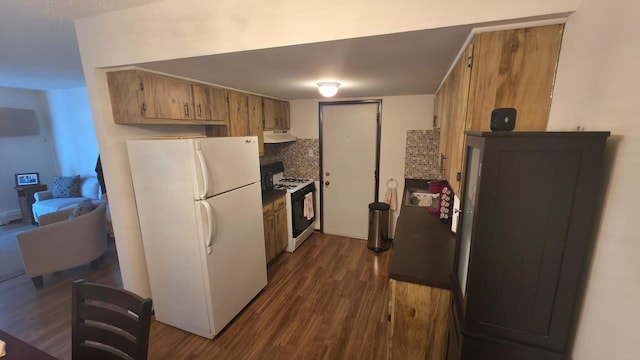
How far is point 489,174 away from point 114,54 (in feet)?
8.03

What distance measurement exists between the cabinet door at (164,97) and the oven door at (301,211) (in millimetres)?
1786

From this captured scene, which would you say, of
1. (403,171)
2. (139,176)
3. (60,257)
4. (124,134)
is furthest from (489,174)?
(60,257)

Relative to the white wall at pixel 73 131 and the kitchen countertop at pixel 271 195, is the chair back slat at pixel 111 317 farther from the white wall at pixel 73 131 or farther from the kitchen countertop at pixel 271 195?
the white wall at pixel 73 131

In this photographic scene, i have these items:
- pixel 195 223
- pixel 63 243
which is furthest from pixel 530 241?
pixel 63 243

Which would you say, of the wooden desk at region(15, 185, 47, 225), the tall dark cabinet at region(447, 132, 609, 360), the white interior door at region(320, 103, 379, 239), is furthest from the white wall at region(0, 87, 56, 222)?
the tall dark cabinet at region(447, 132, 609, 360)

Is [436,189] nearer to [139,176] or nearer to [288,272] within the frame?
[288,272]

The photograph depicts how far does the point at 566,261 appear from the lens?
2.96 ft

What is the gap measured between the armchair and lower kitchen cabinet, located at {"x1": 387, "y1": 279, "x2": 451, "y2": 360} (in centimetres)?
368

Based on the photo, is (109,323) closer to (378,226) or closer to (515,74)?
(515,74)

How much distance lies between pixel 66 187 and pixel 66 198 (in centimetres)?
24

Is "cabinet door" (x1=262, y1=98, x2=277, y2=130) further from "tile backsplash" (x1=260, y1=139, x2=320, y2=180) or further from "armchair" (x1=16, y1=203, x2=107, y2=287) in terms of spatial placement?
"armchair" (x1=16, y1=203, x2=107, y2=287)

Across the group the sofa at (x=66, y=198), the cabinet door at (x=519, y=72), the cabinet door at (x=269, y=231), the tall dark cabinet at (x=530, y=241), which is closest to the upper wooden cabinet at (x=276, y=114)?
the cabinet door at (x=269, y=231)

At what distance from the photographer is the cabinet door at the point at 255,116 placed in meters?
3.24

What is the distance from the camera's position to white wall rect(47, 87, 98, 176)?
4859mm
